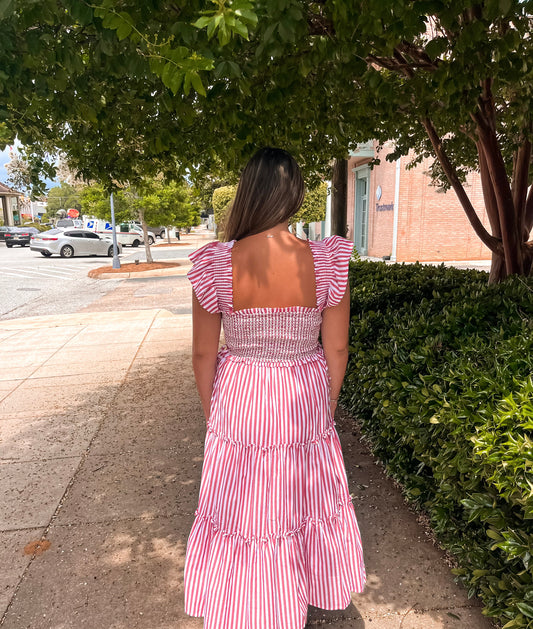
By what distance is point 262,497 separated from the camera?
215 centimetres

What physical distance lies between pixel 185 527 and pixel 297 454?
1362 millimetres

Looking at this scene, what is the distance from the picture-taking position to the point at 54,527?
3152mm

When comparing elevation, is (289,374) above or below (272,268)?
below

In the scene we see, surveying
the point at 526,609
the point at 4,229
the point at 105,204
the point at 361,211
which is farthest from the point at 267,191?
the point at 4,229

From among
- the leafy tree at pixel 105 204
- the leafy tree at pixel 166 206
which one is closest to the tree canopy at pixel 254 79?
the leafy tree at pixel 166 206

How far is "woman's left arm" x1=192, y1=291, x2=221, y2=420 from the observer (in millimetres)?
2082

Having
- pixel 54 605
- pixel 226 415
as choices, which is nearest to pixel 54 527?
pixel 54 605

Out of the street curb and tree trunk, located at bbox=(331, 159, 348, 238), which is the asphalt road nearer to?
the street curb

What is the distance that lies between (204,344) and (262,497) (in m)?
0.71

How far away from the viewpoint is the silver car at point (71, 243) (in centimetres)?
2786

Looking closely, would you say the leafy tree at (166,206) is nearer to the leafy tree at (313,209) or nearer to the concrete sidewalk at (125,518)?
the leafy tree at (313,209)

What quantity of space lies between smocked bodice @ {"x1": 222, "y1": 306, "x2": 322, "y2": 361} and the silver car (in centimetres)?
2813

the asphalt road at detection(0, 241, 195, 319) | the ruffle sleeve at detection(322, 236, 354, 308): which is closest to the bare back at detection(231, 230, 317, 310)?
the ruffle sleeve at detection(322, 236, 354, 308)

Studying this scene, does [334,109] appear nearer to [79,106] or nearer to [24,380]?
[79,106]
